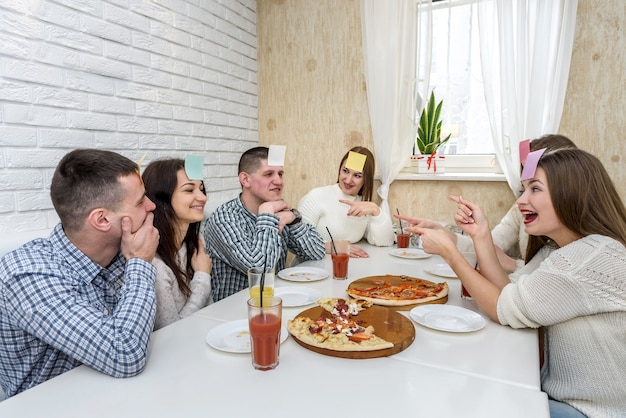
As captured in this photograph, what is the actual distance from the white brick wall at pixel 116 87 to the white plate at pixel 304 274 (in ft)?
3.46

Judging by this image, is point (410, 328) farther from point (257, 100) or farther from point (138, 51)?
point (257, 100)

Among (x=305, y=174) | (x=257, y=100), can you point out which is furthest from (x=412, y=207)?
(x=257, y=100)

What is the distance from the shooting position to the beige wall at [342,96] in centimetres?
257

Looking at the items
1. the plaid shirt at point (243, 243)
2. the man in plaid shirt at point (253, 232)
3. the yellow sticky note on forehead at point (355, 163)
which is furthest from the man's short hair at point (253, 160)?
the yellow sticky note on forehead at point (355, 163)

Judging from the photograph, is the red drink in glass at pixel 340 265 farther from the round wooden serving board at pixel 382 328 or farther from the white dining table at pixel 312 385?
the white dining table at pixel 312 385

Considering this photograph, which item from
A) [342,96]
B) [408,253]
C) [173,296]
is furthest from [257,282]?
[342,96]

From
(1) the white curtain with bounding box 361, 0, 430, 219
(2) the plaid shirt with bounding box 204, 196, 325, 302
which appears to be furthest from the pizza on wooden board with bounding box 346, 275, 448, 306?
(1) the white curtain with bounding box 361, 0, 430, 219

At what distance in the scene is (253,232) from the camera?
2090 mm

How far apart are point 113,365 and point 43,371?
0.32 m

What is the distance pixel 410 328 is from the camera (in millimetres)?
1188

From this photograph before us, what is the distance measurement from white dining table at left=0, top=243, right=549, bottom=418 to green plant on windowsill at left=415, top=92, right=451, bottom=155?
6.75 feet

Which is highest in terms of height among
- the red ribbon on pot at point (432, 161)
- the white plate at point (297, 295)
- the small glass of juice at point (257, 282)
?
the red ribbon on pot at point (432, 161)

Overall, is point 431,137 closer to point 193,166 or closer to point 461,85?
point 461,85

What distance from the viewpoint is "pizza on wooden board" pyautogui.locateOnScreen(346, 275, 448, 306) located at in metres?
1.43
